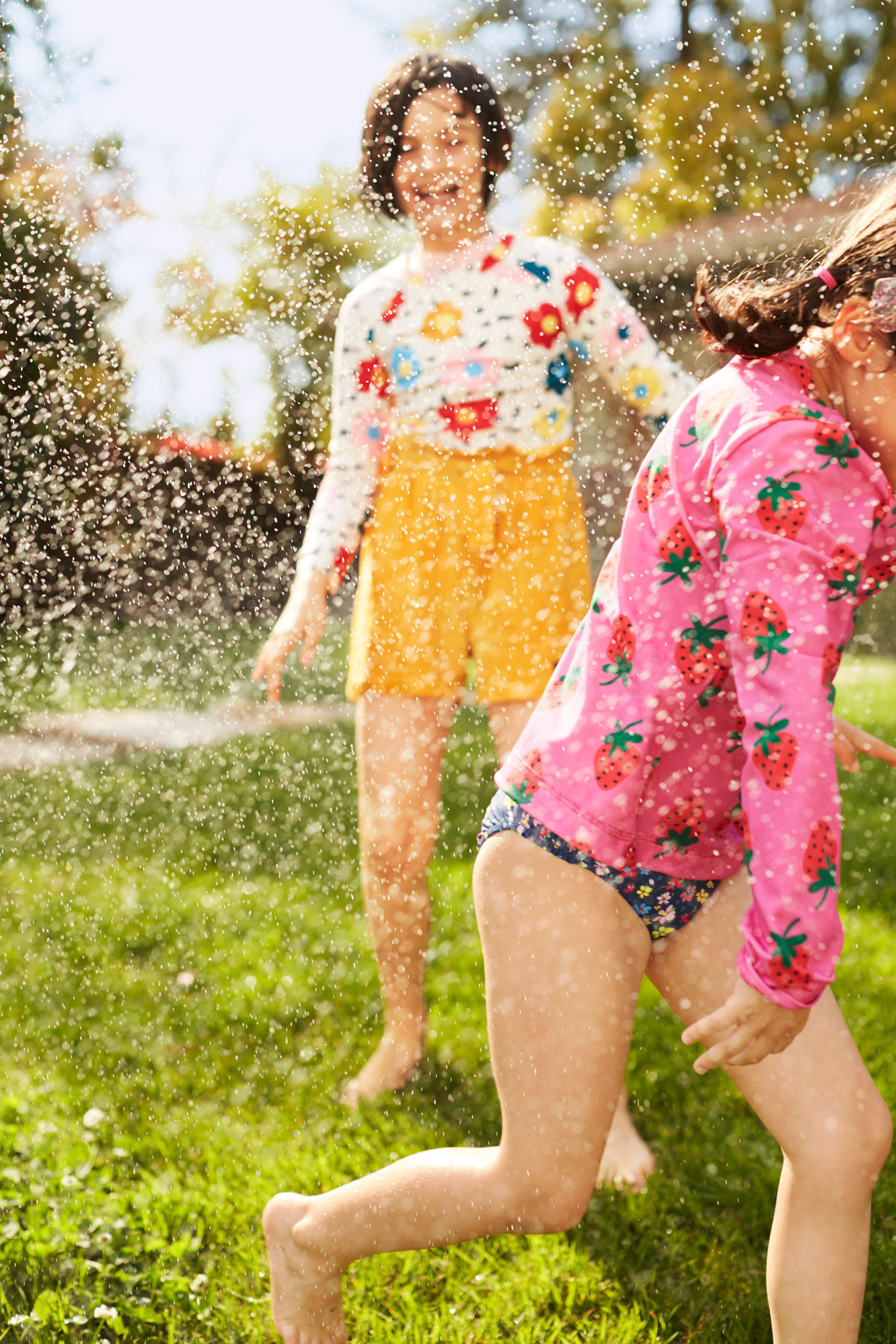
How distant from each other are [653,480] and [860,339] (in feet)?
0.81

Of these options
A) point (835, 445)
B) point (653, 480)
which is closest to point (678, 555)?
point (653, 480)

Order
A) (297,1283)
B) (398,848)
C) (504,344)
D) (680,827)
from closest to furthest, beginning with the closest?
(680,827) < (297,1283) < (504,344) < (398,848)

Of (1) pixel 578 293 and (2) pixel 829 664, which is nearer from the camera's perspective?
(2) pixel 829 664

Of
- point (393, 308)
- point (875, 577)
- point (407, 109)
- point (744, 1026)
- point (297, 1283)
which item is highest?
point (407, 109)

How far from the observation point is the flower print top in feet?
6.50

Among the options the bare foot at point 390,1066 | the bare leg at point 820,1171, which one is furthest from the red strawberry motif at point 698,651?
the bare foot at point 390,1066

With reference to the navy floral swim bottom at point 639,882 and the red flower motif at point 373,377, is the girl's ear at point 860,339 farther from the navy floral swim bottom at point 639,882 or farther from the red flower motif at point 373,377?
the red flower motif at point 373,377

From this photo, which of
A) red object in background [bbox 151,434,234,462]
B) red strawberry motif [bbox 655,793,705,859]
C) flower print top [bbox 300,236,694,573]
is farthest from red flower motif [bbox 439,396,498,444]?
red object in background [bbox 151,434,234,462]

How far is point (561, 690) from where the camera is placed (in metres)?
1.37

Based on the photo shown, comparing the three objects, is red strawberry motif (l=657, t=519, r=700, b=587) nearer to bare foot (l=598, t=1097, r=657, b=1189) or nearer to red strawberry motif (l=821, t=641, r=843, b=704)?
red strawberry motif (l=821, t=641, r=843, b=704)

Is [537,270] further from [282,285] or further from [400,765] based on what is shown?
[282,285]

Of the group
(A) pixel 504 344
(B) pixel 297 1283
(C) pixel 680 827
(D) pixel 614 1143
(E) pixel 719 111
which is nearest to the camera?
(C) pixel 680 827

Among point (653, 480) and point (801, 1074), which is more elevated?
point (653, 480)

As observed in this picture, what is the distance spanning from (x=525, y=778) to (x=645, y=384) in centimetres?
92
